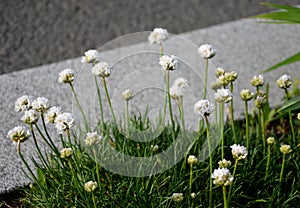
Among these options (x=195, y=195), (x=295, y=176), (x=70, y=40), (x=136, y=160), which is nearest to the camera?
(x=195, y=195)

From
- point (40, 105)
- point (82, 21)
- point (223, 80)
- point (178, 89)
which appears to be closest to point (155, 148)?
point (178, 89)

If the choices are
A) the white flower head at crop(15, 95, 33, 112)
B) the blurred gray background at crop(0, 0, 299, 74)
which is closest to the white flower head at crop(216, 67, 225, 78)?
the white flower head at crop(15, 95, 33, 112)

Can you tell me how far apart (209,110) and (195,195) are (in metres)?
0.29

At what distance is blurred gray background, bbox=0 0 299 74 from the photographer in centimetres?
332

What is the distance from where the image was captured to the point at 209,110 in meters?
1.60

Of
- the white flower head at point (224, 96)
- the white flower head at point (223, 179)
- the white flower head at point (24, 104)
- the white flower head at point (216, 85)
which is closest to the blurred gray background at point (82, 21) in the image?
the white flower head at point (24, 104)

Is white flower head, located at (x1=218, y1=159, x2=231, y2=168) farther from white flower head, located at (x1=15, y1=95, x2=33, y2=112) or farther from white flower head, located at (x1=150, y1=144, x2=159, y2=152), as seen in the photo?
white flower head, located at (x1=15, y1=95, x2=33, y2=112)

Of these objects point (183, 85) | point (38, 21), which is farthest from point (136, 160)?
point (38, 21)

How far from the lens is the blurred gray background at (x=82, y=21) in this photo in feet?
10.9

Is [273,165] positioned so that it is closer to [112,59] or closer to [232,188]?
[232,188]

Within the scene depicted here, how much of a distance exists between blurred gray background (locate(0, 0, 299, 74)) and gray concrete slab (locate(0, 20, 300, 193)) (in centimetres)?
37

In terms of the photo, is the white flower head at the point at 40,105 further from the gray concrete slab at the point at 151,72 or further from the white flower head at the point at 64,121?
the gray concrete slab at the point at 151,72

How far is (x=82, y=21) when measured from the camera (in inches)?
141

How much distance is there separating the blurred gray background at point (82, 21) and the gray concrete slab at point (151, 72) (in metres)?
0.37
